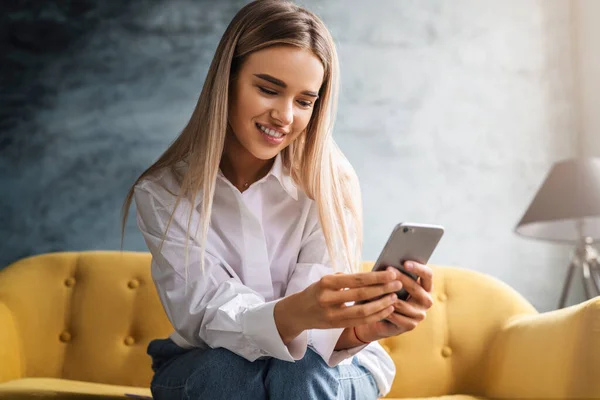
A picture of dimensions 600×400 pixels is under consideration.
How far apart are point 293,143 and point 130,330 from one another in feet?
2.76

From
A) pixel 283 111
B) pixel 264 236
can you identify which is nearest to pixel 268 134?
pixel 283 111

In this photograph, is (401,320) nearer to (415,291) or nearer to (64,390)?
(415,291)

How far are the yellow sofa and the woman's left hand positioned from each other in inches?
27.8

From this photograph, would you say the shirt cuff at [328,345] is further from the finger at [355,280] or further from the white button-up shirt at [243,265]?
the finger at [355,280]

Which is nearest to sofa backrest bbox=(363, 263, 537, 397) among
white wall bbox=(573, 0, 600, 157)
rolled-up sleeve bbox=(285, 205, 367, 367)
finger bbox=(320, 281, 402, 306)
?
rolled-up sleeve bbox=(285, 205, 367, 367)

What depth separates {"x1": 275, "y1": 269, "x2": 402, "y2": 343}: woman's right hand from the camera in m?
1.03

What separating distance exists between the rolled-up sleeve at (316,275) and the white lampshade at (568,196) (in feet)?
3.48

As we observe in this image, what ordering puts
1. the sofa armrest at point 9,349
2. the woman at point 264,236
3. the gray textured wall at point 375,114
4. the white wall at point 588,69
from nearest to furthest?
1. the woman at point 264,236
2. the sofa armrest at point 9,349
3. the gray textured wall at point 375,114
4. the white wall at point 588,69

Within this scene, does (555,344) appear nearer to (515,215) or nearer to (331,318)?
(331,318)

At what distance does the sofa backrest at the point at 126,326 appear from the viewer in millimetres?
1917

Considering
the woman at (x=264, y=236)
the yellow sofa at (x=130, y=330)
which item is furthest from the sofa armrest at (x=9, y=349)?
the woman at (x=264, y=236)

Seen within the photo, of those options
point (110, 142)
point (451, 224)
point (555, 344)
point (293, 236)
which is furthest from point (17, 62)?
point (555, 344)

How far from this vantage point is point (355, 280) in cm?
103

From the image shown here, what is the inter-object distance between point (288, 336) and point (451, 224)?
5.05 ft
